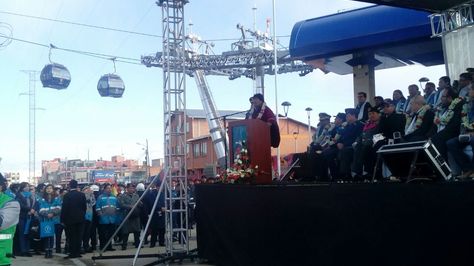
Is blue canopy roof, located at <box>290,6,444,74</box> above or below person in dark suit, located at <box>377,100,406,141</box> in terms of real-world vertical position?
above

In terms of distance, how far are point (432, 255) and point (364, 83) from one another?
13.7 metres

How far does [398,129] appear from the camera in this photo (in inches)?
362

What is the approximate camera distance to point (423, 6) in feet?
33.5

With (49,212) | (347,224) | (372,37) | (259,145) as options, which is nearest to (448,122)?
(347,224)

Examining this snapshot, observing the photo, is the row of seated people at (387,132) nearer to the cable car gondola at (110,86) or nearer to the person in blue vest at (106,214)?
the person in blue vest at (106,214)

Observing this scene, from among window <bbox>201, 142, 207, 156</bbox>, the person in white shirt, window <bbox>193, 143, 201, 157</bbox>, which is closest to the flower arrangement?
the person in white shirt

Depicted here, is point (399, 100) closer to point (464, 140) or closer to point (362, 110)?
point (362, 110)

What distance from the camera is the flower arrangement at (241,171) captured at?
10.5 m

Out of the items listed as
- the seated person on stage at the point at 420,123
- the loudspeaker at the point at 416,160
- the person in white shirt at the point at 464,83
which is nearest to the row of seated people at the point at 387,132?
the seated person on stage at the point at 420,123

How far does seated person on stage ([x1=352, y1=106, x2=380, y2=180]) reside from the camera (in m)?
9.65

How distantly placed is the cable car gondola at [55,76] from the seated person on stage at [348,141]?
1410cm

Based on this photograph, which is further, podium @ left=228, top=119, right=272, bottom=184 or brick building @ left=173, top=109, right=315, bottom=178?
brick building @ left=173, top=109, right=315, bottom=178

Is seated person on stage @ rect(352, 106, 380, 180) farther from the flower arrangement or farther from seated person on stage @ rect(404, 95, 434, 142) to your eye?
the flower arrangement

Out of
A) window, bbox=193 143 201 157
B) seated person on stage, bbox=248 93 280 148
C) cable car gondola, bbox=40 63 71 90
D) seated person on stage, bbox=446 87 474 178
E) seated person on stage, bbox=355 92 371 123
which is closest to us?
seated person on stage, bbox=446 87 474 178
